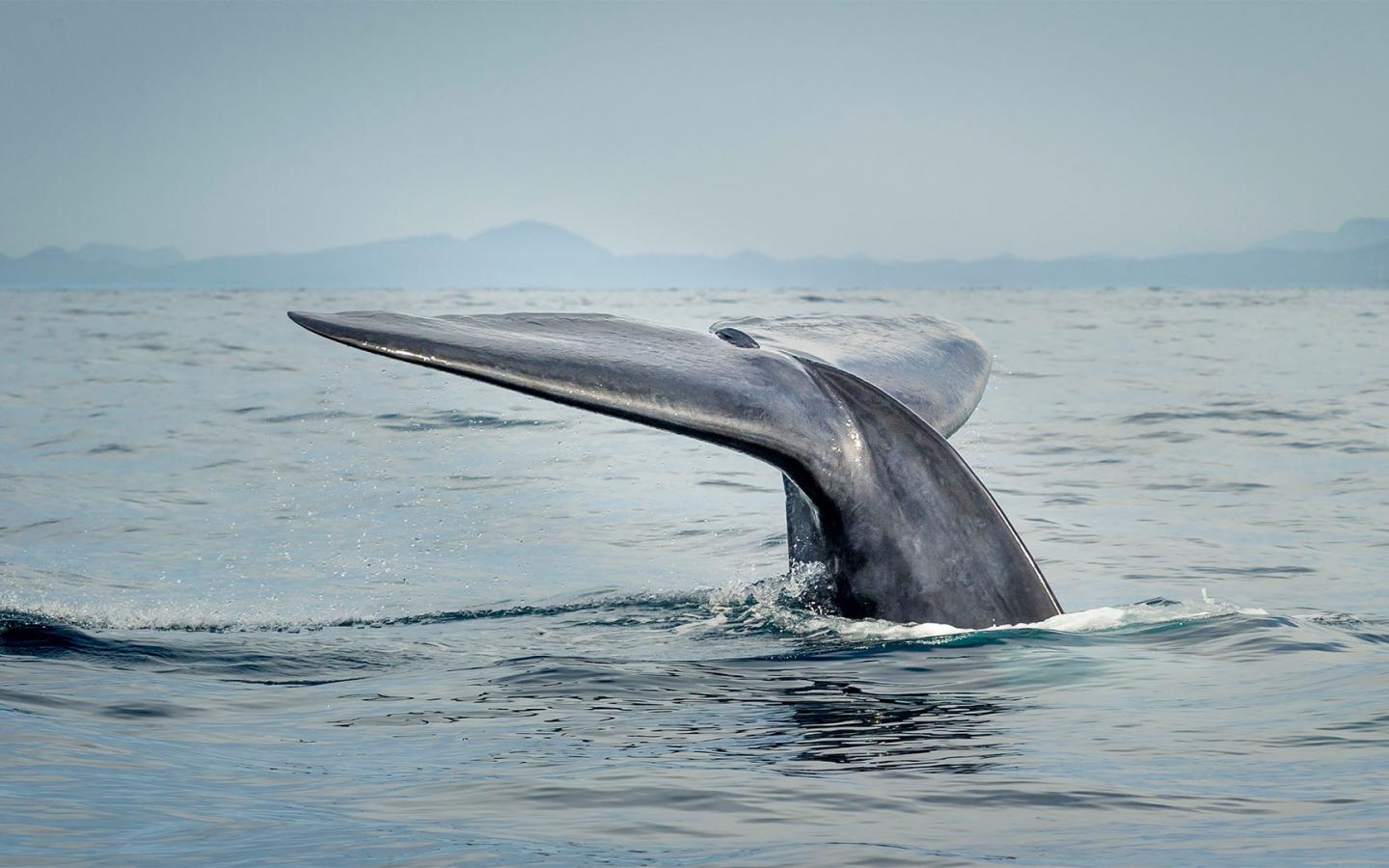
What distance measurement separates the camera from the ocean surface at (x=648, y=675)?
407cm

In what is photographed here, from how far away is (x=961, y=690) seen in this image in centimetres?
566

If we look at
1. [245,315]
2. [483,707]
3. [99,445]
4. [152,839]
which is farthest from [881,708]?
[245,315]

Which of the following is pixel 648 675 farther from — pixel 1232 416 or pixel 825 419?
pixel 1232 416

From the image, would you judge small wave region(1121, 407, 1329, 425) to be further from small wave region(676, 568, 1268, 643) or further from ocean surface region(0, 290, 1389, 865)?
small wave region(676, 568, 1268, 643)

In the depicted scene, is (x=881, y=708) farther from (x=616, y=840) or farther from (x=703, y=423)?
(x=616, y=840)

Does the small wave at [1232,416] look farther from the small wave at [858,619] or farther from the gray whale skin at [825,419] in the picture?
the gray whale skin at [825,419]

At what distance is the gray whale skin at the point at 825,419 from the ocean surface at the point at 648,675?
0.24 meters

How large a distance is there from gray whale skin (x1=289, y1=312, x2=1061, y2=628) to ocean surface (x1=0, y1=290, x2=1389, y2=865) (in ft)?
0.80

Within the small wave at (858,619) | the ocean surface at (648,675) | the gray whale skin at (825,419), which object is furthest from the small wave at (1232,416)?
the gray whale skin at (825,419)

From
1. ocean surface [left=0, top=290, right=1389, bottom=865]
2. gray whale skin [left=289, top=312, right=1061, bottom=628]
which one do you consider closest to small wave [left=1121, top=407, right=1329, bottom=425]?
ocean surface [left=0, top=290, right=1389, bottom=865]

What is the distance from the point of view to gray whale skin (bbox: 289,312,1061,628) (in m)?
4.99

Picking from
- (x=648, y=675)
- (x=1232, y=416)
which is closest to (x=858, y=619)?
(x=648, y=675)

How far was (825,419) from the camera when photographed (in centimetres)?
563

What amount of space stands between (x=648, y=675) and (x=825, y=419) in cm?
132
